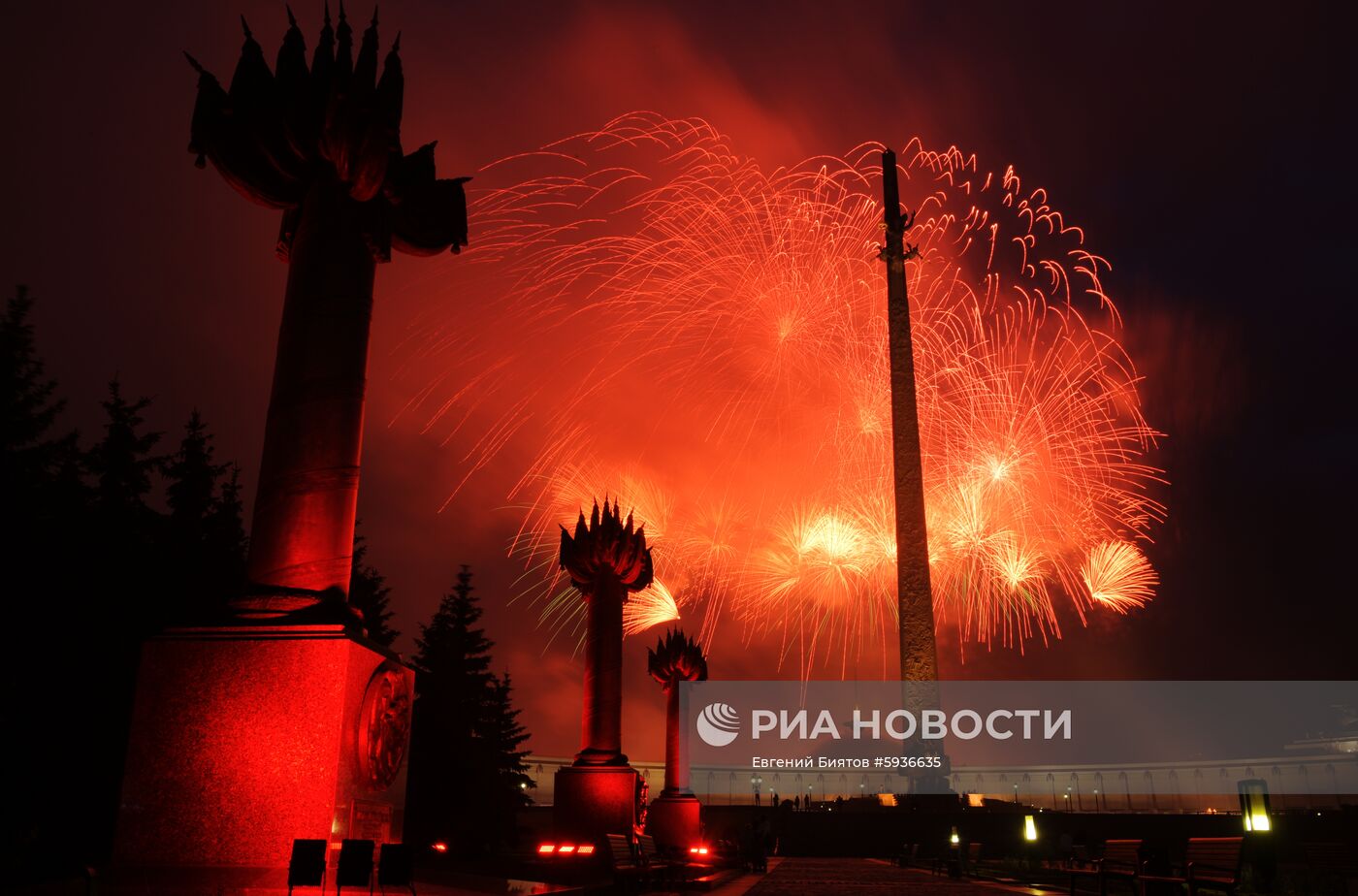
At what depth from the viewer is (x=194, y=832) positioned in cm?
707

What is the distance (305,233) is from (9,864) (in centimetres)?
767

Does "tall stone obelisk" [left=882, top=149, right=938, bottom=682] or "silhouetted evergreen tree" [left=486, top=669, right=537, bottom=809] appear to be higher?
"tall stone obelisk" [left=882, top=149, right=938, bottom=682]

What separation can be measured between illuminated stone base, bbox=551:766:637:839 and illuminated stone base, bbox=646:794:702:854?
613cm

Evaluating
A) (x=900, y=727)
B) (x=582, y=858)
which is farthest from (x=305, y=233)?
(x=900, y=727)

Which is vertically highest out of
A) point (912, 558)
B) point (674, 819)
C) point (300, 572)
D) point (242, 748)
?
point (912, 558)

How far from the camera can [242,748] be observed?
7.22m

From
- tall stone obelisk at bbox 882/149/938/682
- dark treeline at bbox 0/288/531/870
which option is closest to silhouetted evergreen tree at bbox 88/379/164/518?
dark treeline at bbox 0/288/531/870

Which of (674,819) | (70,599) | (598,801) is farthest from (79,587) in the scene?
(674,819)

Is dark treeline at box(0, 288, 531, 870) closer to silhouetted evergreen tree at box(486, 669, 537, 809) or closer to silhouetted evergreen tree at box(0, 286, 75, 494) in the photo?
silhouetted evergreen tree at box(0, 286, 75, 494)

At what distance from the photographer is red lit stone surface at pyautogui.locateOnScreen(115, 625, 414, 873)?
23.2ft

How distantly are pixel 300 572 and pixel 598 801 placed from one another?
1267cm

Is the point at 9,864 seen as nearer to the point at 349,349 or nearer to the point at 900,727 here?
the point at 349,349

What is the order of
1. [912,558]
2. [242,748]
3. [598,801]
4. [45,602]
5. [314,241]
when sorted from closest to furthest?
[242,748], [314,241], [45,602], [598,801], [912,558]

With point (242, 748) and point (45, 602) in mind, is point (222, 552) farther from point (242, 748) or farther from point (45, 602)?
point (242, 748)
